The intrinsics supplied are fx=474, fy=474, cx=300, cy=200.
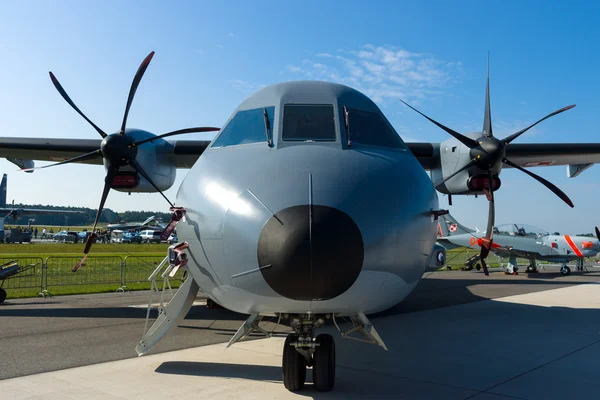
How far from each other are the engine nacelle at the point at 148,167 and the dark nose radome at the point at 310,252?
720 cm

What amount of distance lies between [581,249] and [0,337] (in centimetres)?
2960

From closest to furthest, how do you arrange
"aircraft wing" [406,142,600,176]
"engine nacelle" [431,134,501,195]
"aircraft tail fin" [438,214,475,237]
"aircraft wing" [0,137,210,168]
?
"engine nacelle" [431,134,501,195], "aircraft wing" [406,142,600,176], "aircraft wing" [0,137,210,168], "aircraft tail fin" [438,214,475,237]

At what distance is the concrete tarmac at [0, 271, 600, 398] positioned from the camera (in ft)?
20.6

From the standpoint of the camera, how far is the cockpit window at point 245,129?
5121mm

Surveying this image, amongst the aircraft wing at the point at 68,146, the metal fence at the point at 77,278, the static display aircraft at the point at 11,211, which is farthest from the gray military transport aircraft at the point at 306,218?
the static display aircraft at the point at 11,211

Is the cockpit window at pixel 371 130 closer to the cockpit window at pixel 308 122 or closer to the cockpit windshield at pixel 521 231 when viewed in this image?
the cockpit window at pixel 308 122

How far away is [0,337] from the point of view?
809 centimetres

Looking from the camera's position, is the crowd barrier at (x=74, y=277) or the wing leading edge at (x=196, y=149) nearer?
the wing leading edge at (x=196, y=149)

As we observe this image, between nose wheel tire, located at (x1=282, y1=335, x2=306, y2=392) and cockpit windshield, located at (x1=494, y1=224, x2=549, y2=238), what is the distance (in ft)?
88.2

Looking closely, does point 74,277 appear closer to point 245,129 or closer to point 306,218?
point 245,129

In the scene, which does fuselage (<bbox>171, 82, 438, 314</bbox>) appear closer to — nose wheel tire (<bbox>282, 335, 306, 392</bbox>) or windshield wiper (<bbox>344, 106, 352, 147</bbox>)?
windshield wiper (<bbox>344, 106, 352, 147</bbox>)

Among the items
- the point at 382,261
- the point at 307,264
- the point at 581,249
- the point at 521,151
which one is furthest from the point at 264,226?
the point at 581,249

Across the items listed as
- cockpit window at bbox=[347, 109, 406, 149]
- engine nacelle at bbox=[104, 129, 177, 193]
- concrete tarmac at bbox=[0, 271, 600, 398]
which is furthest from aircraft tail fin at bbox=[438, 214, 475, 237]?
cockpit window at bbox=[347, 109, 406, 149]

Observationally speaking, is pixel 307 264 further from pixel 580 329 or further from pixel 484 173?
pixel 580 329
